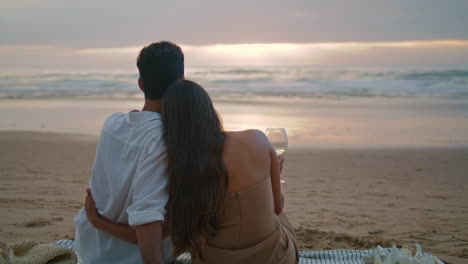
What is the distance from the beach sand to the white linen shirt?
2.01 meters

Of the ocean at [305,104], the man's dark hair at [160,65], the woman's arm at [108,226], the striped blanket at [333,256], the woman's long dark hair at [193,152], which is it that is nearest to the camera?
the woman's long dark hair at [193,152]

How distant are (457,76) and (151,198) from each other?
29.4 metres

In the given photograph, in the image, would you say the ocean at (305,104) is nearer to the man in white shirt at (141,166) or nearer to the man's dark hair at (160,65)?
the man in white shirt at (141,166)

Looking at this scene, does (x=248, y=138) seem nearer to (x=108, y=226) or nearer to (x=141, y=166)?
(x=141, y=166)

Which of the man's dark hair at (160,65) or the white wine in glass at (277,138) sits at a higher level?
the man's dark hair at (160,65)

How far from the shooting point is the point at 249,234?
2656 mm

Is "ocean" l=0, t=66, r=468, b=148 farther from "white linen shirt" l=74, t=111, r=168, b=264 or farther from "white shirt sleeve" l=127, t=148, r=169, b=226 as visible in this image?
"white shirt sleeve" l=127, t=148, r=169, b=226

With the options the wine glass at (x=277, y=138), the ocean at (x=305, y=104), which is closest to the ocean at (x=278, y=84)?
the ocean at (x=305, y=104)

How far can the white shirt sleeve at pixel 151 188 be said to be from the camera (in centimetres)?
253

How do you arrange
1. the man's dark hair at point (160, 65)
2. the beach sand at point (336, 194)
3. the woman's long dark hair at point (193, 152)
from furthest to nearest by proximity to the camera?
the beach sand at point (336, 194)
the man's dark hair at point (160, 65)
the woman's long dark hair at point (193, 152)

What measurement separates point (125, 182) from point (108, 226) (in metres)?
0.32

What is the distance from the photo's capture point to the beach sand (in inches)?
198

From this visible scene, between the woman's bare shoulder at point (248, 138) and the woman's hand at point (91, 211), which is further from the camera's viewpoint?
the woman's hand at point (91, 211)

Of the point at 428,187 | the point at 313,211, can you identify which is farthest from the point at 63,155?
the point at 428,187
